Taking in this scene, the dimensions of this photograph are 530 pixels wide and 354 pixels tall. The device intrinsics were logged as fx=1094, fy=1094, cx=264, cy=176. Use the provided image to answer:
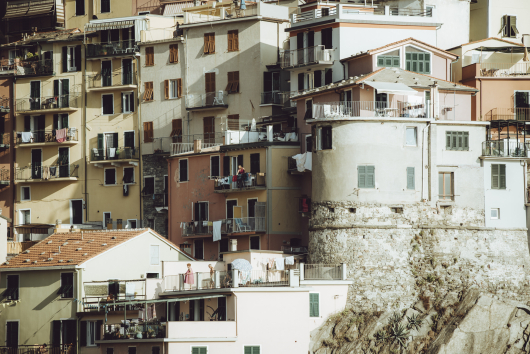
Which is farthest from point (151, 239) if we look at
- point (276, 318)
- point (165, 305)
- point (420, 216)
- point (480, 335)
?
point (480, 335)

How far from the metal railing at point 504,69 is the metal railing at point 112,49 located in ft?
84.2

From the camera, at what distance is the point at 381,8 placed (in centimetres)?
7575

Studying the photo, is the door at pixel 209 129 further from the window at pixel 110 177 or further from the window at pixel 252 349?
the window at pixel 252 349

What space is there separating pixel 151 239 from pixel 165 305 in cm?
563

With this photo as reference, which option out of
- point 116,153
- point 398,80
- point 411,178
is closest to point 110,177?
point 116,153

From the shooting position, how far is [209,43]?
7931cm

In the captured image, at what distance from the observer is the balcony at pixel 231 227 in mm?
68250

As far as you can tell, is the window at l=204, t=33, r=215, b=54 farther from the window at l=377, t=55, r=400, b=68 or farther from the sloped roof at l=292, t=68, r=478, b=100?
the window at l=377, t=55, r=400, b=68

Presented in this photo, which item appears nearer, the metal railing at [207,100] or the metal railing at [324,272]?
the metal railing at [324,272]

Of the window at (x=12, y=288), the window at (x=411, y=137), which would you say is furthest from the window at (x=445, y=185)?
the window at (x=12, y=288)

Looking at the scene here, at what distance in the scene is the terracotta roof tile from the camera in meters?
63.4

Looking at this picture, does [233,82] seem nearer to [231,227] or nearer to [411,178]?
[231,227]

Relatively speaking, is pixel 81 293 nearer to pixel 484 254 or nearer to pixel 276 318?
pixel 276 318

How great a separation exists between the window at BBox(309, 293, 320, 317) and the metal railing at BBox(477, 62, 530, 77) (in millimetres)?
21992
